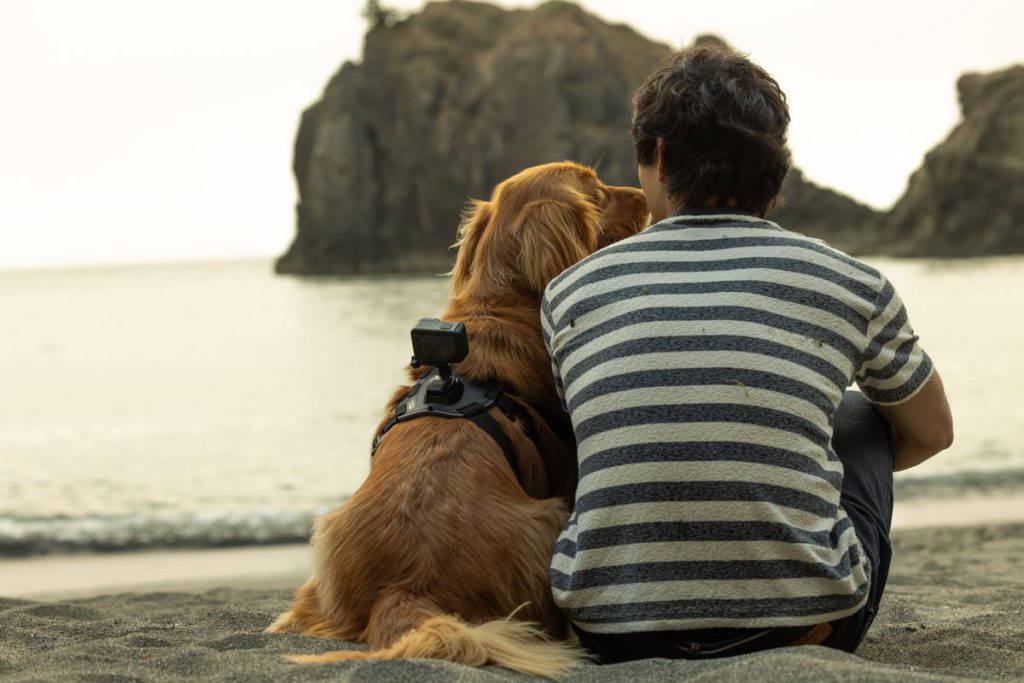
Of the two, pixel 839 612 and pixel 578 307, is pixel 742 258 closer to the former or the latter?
pixel 578 307

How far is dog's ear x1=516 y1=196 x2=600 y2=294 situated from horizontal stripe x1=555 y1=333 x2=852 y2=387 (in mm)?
926

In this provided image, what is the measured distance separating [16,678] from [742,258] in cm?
206

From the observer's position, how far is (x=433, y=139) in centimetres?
6831

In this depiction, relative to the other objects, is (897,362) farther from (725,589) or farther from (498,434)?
(498,434)

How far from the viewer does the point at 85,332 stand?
117 ft

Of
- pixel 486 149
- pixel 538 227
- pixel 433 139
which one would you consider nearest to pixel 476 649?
pixel 538 227

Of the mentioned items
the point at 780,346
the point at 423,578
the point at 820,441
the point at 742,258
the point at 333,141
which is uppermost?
the point at 333,141

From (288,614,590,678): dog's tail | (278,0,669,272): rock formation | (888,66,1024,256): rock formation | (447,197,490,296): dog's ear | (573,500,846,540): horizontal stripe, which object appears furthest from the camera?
(278,0,669,272): rock formation

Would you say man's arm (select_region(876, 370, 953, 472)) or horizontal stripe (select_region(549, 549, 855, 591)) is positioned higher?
man's arm (select_region(876, 370, 953, 472))

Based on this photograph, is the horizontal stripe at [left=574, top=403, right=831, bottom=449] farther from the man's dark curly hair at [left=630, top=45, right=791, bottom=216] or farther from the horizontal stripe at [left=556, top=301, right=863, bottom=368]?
the man's dark curly hair at [left=630, top=45, right=791, bottom=216]

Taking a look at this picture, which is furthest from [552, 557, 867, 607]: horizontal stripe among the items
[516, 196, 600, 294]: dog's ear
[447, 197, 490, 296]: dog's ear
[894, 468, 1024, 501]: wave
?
[894, 468, 1024, 501]: wave

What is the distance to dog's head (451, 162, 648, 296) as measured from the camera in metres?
3.31

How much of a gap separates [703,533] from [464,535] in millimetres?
619

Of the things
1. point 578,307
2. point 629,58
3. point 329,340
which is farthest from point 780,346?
point 629,58
